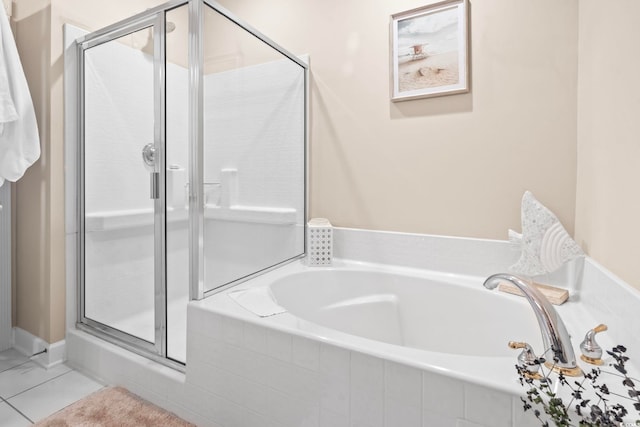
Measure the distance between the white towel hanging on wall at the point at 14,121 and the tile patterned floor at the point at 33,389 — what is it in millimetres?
949

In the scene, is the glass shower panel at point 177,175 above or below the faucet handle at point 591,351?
above

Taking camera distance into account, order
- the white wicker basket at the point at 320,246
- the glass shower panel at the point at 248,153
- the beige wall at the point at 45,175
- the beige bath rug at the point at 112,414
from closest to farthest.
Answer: the beige bath rug at the point at 112,414
the glass shower panel at the point at 248,153
the beige wall at the point at 45,175
the white wicker basket at the point at 320,246

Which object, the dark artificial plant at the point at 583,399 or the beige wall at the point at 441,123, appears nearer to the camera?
the dark artificial plant at the point at 583,399

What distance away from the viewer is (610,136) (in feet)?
4.00

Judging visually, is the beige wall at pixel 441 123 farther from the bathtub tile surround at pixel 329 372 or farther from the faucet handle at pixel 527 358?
the faucet handle at pixel 527 358

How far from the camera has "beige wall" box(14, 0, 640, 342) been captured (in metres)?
1.42

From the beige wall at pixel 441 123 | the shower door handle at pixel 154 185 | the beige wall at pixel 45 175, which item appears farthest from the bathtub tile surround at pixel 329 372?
the shower door handle at pixel 154 185

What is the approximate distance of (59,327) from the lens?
6.14 feet

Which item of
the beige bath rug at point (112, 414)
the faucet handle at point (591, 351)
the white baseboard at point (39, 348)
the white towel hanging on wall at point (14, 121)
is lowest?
the beige bath rug at point (112, 414)

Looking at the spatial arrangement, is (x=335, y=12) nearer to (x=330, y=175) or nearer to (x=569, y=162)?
(x=330, y=175)

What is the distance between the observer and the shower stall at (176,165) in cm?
149

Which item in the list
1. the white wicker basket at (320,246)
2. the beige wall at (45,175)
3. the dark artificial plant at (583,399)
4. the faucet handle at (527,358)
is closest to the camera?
the dark artificial plant at (583,399)

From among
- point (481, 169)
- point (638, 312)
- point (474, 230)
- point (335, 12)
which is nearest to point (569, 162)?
point (481, 169)

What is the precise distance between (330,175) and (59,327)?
1688mm
